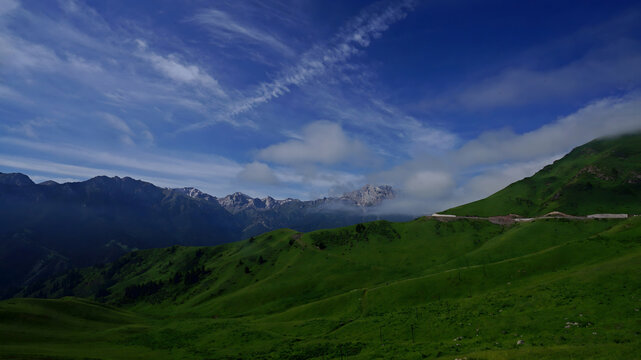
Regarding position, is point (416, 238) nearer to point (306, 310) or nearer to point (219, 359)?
point (306, 310)

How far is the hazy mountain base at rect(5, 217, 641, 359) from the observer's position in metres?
42.6

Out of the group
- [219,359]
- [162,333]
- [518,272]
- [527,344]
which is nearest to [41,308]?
[162,333]

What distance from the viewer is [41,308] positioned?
9712 cm

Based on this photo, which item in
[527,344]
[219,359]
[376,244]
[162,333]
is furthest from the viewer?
[376,244]

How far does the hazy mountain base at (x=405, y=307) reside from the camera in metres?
42.6

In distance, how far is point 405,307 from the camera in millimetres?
80812

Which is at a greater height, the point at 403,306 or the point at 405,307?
the point at 405,307

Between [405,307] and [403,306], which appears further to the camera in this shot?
[403,306]

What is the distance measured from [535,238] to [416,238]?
188 feet

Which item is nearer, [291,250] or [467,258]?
[467,258]

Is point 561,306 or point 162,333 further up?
point 561,306

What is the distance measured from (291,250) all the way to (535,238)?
437 feet

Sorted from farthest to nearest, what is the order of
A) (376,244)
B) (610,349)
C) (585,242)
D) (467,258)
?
(376,244)
(467,258)
(585,242)
(610,349)

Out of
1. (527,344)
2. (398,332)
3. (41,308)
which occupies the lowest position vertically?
(41,308)
